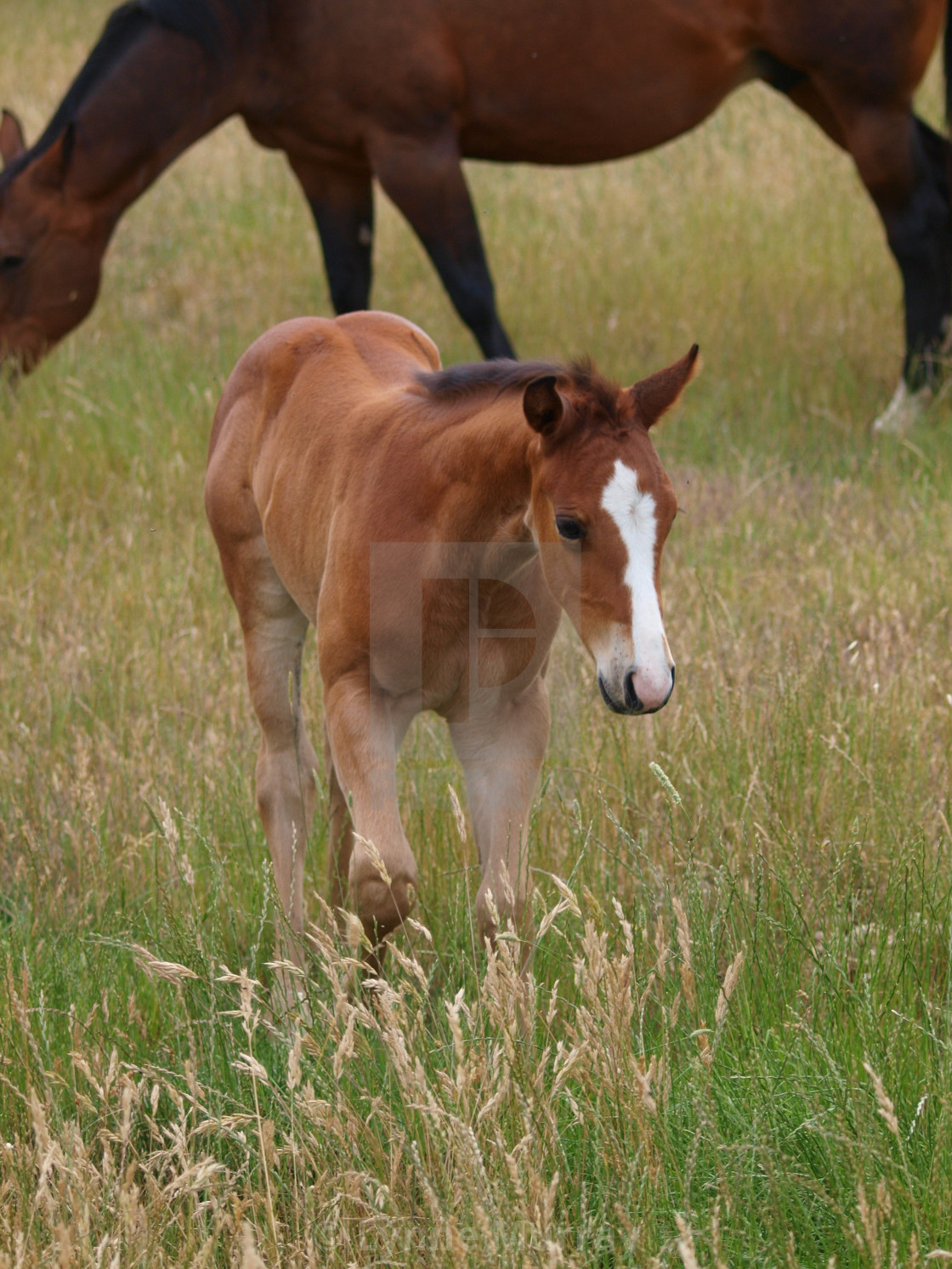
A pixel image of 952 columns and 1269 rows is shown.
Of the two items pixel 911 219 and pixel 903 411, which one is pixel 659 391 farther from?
pixel 911 219

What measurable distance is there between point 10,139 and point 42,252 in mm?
725

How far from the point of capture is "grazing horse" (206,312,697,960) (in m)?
2.41

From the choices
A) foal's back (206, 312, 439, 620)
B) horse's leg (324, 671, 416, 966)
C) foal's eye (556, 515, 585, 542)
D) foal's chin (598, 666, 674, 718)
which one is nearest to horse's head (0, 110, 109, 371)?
foal's back (206, 312, 439, 620)

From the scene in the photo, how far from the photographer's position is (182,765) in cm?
380

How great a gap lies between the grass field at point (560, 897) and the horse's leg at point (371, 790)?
0.16 metres

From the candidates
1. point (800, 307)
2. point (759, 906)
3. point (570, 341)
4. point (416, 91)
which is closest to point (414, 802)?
point (759, 906)

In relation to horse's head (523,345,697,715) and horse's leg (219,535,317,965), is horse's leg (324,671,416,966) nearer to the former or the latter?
horse's leg (219,535,317,965)

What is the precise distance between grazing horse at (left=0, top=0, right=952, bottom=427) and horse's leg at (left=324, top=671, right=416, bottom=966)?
144 inches

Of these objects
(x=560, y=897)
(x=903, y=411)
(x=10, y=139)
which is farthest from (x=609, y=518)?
(x=10, y=139)

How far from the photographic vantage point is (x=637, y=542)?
2369mm

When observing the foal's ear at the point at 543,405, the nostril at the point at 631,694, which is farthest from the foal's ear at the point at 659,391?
the nostril at the point at 631,694

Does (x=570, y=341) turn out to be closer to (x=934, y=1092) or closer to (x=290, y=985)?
(x=290, y=985)

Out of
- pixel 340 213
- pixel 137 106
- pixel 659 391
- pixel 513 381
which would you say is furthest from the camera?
pixel 340 213

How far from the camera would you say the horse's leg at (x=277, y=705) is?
11.1 feet
